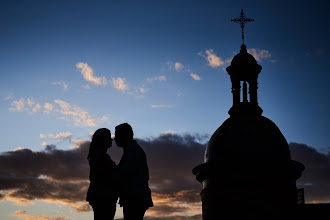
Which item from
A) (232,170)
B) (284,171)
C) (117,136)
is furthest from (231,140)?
(117,136)

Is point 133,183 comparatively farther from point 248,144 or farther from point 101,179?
point 248,144

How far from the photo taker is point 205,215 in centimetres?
2673

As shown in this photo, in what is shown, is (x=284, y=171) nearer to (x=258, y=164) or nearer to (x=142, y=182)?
(x=258, y=164)

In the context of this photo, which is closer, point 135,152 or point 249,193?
point 135,152

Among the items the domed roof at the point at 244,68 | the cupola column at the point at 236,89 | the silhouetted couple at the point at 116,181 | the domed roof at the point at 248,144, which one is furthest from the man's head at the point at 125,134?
the domed roof at the point at 244,68

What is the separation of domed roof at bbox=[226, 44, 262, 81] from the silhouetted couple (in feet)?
82.9

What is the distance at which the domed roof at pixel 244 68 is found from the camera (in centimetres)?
3147

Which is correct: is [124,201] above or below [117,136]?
below

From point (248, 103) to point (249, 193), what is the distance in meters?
6.78

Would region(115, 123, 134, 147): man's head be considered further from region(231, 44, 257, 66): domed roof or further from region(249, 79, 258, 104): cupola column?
region(231, 44, 257, 66): domed roof

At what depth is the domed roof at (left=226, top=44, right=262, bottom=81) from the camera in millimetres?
31469

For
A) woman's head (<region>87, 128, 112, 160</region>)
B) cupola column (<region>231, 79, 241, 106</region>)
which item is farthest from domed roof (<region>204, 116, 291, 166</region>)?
woman's head (<region>87, 128, 112, 160</region>)

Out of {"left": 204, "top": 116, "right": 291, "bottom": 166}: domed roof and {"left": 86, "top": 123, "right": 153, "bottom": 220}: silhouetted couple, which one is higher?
{"left": 204, "top": 116, "right": 291, "bottom": 166}: domed roof

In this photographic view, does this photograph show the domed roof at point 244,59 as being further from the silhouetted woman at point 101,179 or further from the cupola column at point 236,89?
the silhouetted woman at point 101,179
